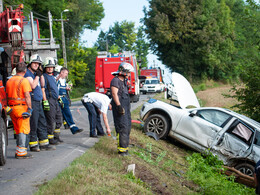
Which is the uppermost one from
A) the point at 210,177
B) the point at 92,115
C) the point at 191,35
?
the point at 191,35

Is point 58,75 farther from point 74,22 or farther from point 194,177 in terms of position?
point 74,22

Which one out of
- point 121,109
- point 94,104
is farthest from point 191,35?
point 121,109

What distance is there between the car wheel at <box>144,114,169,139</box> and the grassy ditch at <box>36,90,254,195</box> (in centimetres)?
31

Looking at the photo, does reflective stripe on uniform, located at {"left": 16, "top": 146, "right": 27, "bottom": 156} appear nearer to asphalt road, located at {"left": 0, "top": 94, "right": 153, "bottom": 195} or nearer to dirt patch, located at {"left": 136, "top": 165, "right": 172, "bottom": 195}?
asphalt road, located at {"left": 0, "top": 94, "right": 153, "bottom": 195}

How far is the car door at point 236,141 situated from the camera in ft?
31.2

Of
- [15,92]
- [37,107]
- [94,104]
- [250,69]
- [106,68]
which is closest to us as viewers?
[15,92]

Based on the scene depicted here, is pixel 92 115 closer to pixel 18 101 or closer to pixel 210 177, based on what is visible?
pixel 18 101

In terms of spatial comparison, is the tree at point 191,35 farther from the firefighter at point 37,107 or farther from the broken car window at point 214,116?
the firefighter at point 37,107

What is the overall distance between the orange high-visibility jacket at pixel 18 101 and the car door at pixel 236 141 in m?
5.07

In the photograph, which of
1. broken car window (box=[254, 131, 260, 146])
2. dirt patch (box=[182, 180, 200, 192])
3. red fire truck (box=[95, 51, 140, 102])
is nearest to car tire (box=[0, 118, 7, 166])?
dirt patch (box=[182, 180, 200, 192])

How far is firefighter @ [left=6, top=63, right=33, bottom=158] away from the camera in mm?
7289

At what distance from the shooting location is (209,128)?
10.2m

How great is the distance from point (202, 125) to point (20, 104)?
504 cm

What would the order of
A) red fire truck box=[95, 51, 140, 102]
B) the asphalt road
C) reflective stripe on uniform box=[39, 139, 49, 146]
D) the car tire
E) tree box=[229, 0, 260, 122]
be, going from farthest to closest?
1. red fire truck box=[95, 51, 140, 102]
2. tree box=[229, 0, 260, 122]
3. reflective stripe on uniform box=[39, 139, 49, 146]
4. the car tire
5. the asphalt road
